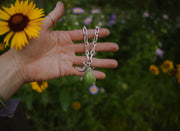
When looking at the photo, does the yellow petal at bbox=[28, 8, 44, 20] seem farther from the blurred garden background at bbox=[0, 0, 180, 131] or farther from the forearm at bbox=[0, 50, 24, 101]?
the blurred garden background at bbox=[0, 0, 180, 131]

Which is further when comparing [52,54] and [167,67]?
[167,67]

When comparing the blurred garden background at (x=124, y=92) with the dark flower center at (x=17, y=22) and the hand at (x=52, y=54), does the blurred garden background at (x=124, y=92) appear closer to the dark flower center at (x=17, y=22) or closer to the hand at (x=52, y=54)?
the hand at (x=52, y=54)

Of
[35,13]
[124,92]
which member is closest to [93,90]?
[124,92]

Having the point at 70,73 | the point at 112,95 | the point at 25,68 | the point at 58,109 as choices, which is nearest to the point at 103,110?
the point at 112,95

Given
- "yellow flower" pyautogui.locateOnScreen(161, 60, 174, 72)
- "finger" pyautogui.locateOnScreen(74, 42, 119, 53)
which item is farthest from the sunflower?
"yellow flower" pyautogui.locateOnScreen(161, 60, 174, 72)

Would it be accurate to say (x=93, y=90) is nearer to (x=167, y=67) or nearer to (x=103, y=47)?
(x=103, y=47)

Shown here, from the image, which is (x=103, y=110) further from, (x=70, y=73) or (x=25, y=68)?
(x=25, y=68)

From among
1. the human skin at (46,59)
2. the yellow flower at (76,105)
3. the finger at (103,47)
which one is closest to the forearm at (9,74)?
the human skin at (46,59)
